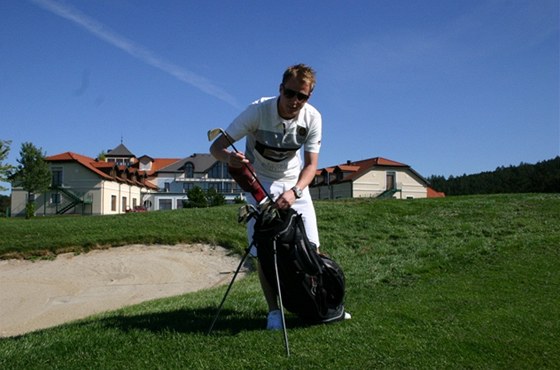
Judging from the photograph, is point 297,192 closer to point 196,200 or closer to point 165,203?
point 196,200

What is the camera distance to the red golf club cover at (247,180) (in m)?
3.98

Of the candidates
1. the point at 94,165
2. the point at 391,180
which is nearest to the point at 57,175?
the point at 94,165

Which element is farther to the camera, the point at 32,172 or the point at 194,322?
the point at 32,172

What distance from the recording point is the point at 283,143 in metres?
4.32

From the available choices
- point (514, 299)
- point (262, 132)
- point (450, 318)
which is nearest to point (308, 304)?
point (450, 318)

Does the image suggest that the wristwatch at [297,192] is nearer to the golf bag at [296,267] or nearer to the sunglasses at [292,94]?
the golf bag at [296,267]

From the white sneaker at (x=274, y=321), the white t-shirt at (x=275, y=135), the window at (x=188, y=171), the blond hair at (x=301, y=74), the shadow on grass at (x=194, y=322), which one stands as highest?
the window at (x=188, y=171)

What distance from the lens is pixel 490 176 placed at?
79.1 meters

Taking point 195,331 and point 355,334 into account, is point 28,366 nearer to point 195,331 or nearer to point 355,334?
point 195,331

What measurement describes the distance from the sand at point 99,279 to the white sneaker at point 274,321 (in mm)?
4425

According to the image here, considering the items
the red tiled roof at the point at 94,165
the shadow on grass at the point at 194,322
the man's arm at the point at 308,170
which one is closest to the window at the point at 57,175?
the red tiled roof at the point at 94,165

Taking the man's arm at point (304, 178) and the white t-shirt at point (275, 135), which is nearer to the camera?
the man's arm at point (304, 178)

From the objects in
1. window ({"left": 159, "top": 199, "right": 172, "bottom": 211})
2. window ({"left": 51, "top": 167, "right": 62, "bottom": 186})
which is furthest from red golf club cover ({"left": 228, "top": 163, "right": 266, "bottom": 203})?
window ({"left": 159, "top": 199, "right": 172, "bottom": 211})

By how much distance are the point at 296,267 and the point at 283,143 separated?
3.63 feet
